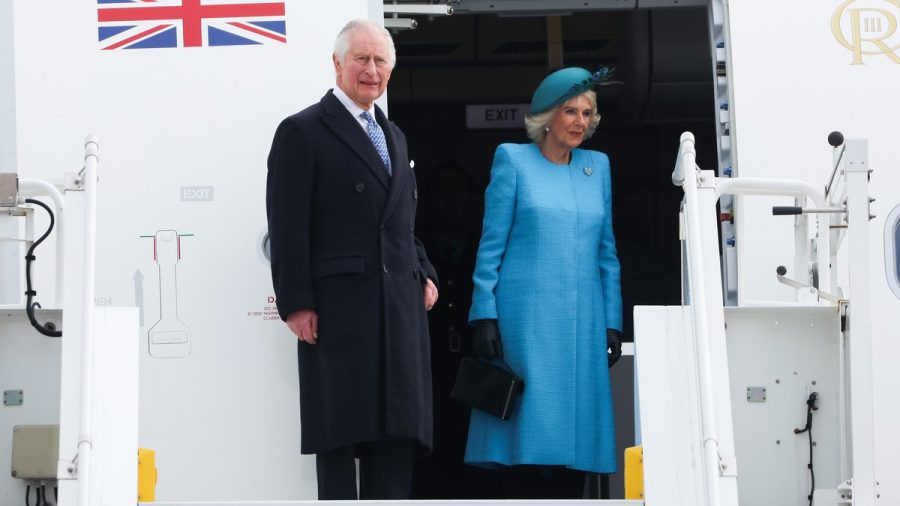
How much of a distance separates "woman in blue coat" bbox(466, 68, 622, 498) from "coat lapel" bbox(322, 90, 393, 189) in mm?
680

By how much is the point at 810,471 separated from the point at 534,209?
4.77 ft

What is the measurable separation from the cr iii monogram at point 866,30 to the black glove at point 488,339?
1.90m

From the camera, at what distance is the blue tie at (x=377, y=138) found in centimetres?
557


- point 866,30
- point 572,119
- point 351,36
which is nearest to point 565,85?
point 572,119

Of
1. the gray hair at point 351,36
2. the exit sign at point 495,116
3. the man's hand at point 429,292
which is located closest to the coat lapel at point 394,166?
the gray hair at point 351,36

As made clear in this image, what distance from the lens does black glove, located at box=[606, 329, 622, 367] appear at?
238 inches

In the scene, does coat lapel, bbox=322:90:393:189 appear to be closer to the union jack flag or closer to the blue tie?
the blue tie

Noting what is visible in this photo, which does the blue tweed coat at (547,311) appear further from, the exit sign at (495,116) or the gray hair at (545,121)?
the exit sign at (495,116)

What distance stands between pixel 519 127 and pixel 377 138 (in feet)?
15.6

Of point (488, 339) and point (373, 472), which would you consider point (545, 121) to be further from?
point (373, 472)

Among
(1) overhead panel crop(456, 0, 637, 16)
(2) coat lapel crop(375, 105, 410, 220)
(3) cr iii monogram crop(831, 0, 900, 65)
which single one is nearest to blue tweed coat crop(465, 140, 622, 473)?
(2) coat lapel crop(375, 105, 410, 220)

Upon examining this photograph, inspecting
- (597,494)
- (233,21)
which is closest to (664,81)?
(597,494)

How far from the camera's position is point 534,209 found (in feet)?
19.6

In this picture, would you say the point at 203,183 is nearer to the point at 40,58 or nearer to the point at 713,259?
the point at 40,58
